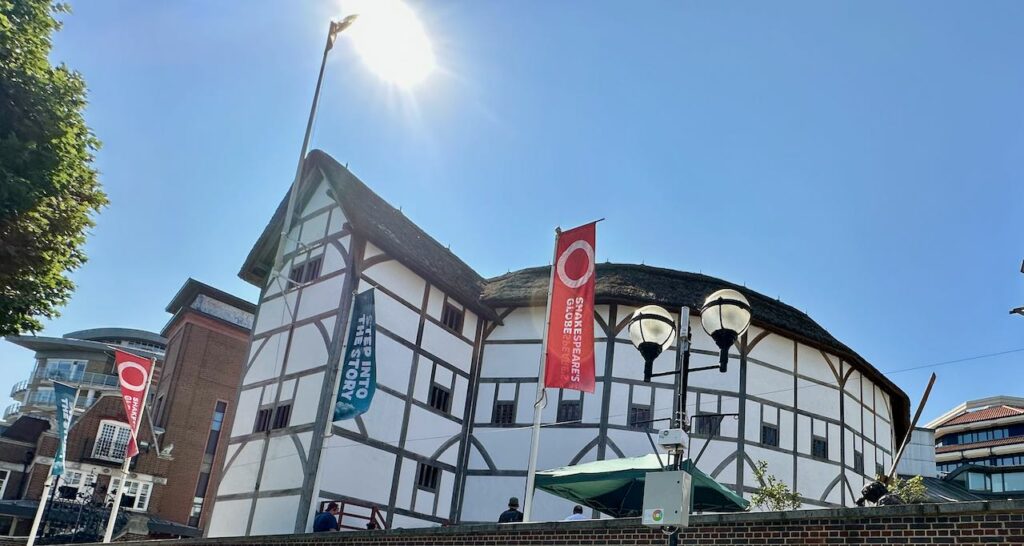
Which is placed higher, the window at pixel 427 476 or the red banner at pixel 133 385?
the red banner at pixel 133 385

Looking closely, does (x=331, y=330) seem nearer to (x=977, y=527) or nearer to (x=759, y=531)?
(x=759, y=531)

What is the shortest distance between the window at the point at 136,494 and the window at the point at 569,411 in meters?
24.3

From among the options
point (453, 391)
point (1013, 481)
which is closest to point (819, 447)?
point (453, 391)

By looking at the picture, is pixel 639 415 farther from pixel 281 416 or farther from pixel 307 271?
pixel 307 271

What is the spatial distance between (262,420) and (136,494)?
20709mm

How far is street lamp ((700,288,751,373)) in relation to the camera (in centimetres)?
812

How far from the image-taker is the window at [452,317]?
23672 mm

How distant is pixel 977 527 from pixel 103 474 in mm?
39846

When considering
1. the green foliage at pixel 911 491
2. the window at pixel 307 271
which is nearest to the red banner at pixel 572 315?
the window at pixel 307 271

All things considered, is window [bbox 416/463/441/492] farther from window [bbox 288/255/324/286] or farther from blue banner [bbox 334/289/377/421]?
window [bbox 288/255/324/286]

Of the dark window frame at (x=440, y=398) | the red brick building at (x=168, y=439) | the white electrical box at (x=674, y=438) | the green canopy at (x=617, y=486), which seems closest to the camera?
the white electrical box at (x=674, y=438)

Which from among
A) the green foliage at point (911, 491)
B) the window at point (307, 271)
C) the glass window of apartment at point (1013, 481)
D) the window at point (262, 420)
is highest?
the glass window of apartment at point (1013, 481)

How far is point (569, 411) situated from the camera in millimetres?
23219

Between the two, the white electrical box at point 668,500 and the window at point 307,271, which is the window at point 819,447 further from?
the white electrical box at point 668,500
